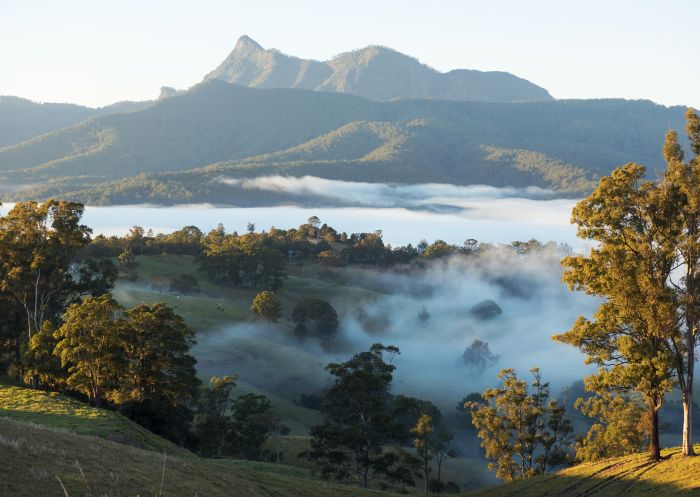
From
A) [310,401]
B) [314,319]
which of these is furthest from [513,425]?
[314,319]

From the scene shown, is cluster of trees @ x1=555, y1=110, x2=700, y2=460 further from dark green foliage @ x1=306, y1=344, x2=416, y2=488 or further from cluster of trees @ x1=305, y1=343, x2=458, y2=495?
dark green foliage @ x1=306, y1=344, x2=416, y2=488

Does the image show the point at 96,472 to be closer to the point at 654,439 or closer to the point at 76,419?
the point at 76,419

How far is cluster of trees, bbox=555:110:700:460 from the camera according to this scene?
34500 mm

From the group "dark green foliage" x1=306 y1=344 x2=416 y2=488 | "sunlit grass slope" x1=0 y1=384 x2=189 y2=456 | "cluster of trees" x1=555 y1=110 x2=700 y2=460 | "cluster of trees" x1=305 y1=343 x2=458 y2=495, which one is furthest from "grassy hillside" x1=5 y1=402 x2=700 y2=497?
"dark green foliage" x1=306 y1=344 x2=416 y2=488

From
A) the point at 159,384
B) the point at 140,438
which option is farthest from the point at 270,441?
the point at 140,438

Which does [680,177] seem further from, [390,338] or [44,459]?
[390,338]

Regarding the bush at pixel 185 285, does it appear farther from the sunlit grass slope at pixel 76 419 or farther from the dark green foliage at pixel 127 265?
the sunlit grass slope at pixel 76 419

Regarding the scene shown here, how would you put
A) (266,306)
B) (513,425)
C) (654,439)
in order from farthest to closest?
(266,306), (513,425), (654,439)

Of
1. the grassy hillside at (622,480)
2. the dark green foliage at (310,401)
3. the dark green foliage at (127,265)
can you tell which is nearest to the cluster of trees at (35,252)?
the grassy hillside at (622,480)

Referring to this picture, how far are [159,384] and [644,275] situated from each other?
37.3 meters

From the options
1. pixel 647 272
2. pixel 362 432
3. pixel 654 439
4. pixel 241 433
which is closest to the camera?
pixel 647 272

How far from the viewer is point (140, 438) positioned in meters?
42.7

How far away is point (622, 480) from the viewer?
34.7 metres

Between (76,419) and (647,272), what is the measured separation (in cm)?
3320
